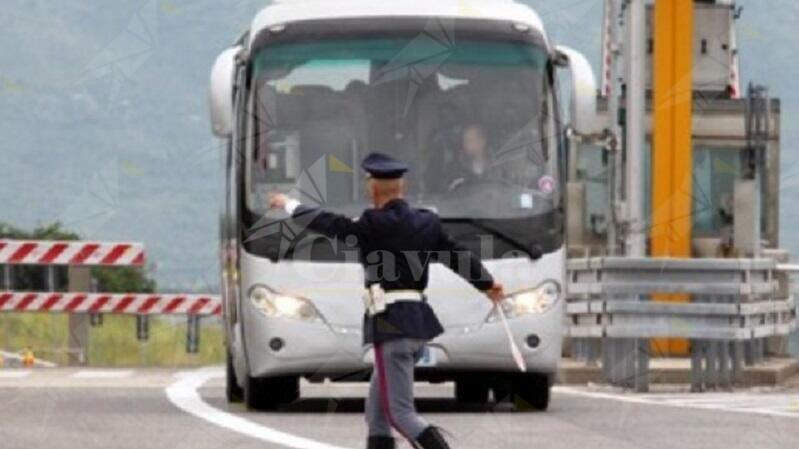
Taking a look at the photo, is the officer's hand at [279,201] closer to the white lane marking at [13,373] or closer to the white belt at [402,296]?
the white belt at [402,296]

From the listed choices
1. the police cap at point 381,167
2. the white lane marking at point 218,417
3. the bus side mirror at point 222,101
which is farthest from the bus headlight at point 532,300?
the police cap at point 381,167

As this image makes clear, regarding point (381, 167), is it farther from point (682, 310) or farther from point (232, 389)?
point (682, 310)

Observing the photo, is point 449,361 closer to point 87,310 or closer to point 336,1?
point 336,1

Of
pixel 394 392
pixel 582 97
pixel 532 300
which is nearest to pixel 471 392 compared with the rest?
pixel 532 300

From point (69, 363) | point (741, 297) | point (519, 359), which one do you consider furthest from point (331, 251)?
point (69, 363)

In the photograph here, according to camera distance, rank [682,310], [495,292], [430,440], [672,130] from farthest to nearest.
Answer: [672,130]
[682,310]
[495,292]
[430,440]

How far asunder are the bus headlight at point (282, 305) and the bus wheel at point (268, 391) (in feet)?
2.24

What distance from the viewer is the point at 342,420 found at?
2077 centimetres

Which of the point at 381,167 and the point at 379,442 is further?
the point at 379,442

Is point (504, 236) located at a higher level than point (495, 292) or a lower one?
higher

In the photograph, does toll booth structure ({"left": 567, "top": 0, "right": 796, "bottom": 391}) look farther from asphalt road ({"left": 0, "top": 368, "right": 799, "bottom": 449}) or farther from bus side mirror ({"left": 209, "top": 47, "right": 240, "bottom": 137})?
bus side mirror ({"left": 209, "top": 47, "right": 240, "bottom": 137})

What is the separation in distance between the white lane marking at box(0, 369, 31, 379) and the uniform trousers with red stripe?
597 inches

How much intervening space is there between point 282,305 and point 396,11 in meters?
2.40

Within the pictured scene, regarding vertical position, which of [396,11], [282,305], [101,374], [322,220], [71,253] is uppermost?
[396,11]
